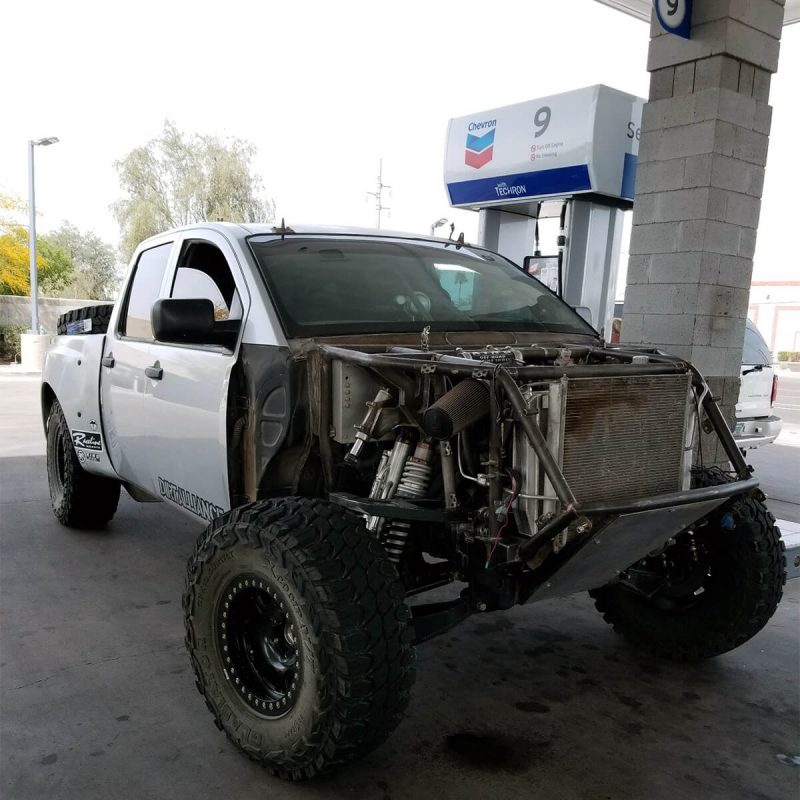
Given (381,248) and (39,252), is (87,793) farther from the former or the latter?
(39,252)

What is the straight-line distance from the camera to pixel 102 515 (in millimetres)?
5754

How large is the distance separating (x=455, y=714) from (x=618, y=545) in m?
1.03

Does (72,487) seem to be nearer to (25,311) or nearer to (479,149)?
(479,149)

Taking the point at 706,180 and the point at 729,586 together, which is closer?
the point at 729,586

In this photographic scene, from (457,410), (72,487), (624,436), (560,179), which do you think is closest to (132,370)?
(72,487)

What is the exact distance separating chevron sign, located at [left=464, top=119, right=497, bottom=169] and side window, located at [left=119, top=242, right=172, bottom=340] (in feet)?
17.3

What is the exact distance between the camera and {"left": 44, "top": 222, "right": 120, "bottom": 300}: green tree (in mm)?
44344

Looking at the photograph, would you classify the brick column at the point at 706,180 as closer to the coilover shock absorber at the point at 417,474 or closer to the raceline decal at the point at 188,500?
the coilover shock absorber at the point at 417,474

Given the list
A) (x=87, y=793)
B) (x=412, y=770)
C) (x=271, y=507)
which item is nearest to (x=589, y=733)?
(x=412, y=770)

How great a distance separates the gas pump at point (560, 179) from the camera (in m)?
7.82

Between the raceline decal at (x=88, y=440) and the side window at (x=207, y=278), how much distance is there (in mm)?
1164

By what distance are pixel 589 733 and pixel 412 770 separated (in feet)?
2.49

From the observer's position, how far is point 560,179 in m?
8.10

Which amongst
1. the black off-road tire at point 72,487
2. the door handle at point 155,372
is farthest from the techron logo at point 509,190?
the door handle at point 155,372
